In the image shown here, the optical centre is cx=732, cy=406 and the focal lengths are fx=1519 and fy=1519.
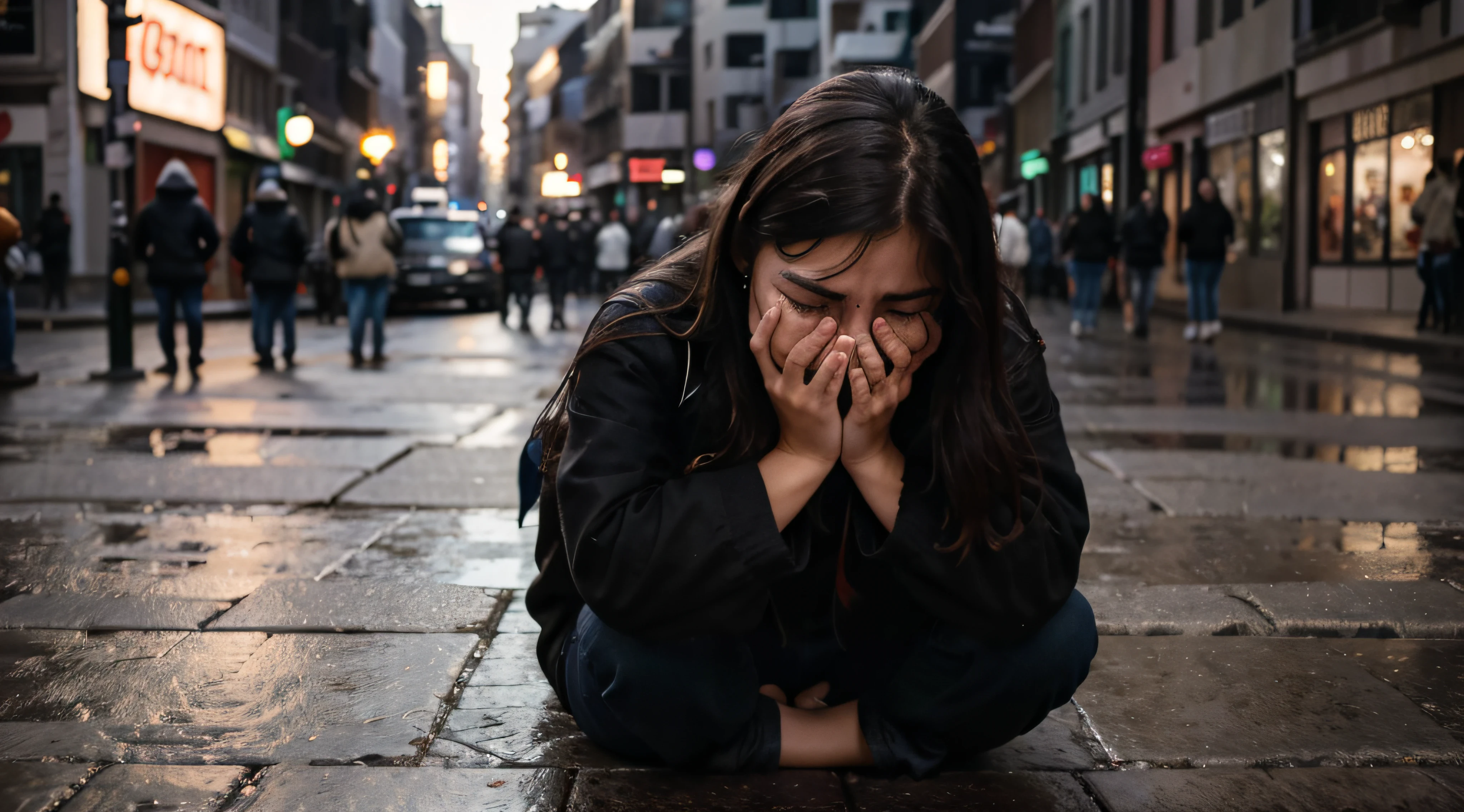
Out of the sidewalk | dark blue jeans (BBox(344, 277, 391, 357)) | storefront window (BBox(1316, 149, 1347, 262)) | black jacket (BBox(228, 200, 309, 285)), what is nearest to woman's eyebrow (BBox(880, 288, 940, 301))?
black jacket (BBox(228, 200, 309, 285))

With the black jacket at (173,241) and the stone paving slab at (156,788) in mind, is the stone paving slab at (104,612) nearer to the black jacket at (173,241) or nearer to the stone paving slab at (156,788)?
the stone paving slab at (156,788)

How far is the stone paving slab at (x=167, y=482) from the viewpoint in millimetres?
5668

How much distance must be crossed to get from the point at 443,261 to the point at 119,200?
495 inches

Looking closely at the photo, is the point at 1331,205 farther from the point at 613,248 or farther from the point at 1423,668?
the point at 1423,668

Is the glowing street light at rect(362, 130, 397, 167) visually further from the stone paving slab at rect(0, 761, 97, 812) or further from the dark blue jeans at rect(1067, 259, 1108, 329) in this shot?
the stone paving slab at rect(0, 761, 97, 812)

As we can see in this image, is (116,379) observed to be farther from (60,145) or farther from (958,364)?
(60,145)

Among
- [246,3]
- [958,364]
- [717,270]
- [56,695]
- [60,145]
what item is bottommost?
[56,695]

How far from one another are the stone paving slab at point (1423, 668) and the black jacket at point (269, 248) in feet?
35.5

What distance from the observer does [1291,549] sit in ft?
15.4

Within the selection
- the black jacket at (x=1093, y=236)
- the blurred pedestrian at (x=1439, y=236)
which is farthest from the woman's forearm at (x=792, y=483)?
the black jacket at (x=1093, y=236)

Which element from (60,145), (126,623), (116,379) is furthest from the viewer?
(60,145)

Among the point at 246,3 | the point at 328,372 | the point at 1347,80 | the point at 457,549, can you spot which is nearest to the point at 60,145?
the point at 246,3

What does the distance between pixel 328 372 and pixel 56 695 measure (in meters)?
9.28

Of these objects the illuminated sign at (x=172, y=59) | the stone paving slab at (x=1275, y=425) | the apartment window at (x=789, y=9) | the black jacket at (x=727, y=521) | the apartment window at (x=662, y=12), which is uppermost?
the apartment window at (x=662, y=12)
